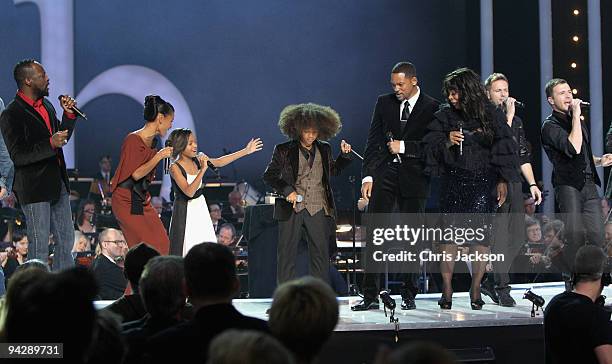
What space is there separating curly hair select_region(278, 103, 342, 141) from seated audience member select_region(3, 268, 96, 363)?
3.88 metres

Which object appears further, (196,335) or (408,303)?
(408,303)

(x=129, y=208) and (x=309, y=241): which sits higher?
(x=129, y=208)

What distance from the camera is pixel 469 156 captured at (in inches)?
244

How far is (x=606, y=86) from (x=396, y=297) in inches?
220

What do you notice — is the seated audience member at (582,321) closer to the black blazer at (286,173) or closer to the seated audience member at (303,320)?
the seated audience member at (303,320)

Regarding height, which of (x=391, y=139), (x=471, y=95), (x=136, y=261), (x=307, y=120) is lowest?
(x=136, y=261)

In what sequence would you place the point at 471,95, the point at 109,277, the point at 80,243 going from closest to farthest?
the point at 471,95
the point at 109,277
the point at 80,243

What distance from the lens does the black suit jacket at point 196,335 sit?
299cm

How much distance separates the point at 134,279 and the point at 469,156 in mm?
2901

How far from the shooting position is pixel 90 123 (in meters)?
13.2

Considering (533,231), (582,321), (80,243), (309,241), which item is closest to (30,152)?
(309,241)

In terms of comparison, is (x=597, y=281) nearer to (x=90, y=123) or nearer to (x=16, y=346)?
(x=16, y=346)

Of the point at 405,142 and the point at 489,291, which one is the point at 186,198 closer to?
the point at 405,142

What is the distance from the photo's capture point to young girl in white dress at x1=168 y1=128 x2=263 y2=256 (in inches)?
261
